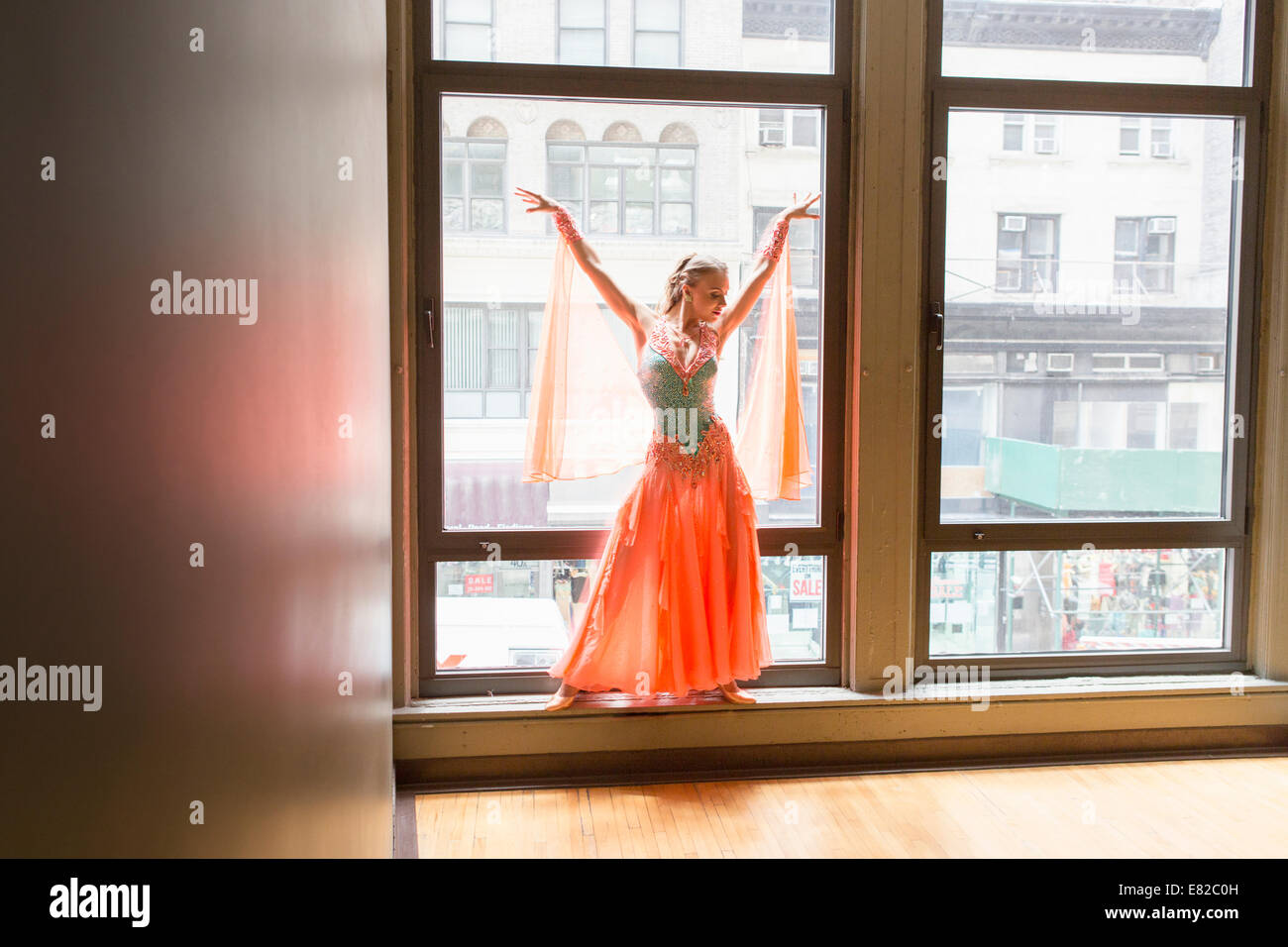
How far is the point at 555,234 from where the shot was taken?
330 cm

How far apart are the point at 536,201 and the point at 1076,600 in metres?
2.36

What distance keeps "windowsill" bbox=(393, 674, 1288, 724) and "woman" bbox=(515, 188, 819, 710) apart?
9 cm

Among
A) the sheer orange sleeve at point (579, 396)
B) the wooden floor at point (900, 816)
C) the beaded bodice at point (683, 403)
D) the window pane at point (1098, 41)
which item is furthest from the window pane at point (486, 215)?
the wooden floor at point (900, 816)

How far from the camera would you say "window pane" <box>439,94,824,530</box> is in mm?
3301

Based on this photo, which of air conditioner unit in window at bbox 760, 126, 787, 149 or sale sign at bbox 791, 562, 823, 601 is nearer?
air conditioner unit in window at bbox 760, 126, 787, 149

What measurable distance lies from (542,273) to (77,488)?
3105mm

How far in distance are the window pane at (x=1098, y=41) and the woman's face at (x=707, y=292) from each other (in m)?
1.10

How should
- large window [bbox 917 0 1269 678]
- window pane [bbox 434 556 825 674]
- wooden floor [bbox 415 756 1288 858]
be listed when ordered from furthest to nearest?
large window [bbox 917 0 1269 678] → window pane [bbox 434 556 825 674] → wooden floor [bbox 415 756 1288 858]

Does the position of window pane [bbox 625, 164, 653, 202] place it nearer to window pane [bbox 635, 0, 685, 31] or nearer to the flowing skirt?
window pane [bbox 635, 0, 685, 31]

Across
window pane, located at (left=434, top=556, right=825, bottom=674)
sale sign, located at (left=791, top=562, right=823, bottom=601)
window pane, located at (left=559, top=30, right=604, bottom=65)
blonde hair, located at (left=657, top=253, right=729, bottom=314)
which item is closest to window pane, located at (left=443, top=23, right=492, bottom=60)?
window pane, located at (left=559, top=30, right=604, bottom=65)

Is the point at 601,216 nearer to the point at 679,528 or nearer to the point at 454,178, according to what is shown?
the point at 454,178

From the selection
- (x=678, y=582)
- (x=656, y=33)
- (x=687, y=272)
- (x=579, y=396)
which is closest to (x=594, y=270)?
(x=687, y=272)

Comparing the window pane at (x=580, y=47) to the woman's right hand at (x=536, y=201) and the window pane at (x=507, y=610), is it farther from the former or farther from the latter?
the window pane at (x=507, y=610)
